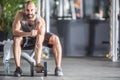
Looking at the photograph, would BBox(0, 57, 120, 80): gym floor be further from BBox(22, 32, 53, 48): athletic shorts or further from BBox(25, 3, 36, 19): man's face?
BBox(25, 3, 36, 19): man's face

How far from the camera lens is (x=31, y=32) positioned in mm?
6273

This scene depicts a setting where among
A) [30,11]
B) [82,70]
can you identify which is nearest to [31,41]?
[30,11]

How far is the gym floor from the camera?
20.6 feet

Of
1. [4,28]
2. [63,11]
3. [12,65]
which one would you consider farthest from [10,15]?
[63,11]

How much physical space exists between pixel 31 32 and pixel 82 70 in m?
1.37

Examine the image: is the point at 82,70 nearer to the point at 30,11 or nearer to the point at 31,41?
the point at 31,41

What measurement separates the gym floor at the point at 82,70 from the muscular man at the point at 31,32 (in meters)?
0.20

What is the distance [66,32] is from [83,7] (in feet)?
3.59

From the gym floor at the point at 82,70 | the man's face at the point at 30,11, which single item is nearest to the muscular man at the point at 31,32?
the man's face at the point at 30,11

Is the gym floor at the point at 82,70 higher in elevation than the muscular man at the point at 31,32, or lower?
lower

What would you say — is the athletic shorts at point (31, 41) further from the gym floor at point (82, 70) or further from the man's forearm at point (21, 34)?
the gym floor at point (82, 70)

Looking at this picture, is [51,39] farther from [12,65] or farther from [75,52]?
[75,52]

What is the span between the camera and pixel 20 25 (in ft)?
21.0

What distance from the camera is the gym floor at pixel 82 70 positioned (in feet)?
20.6
